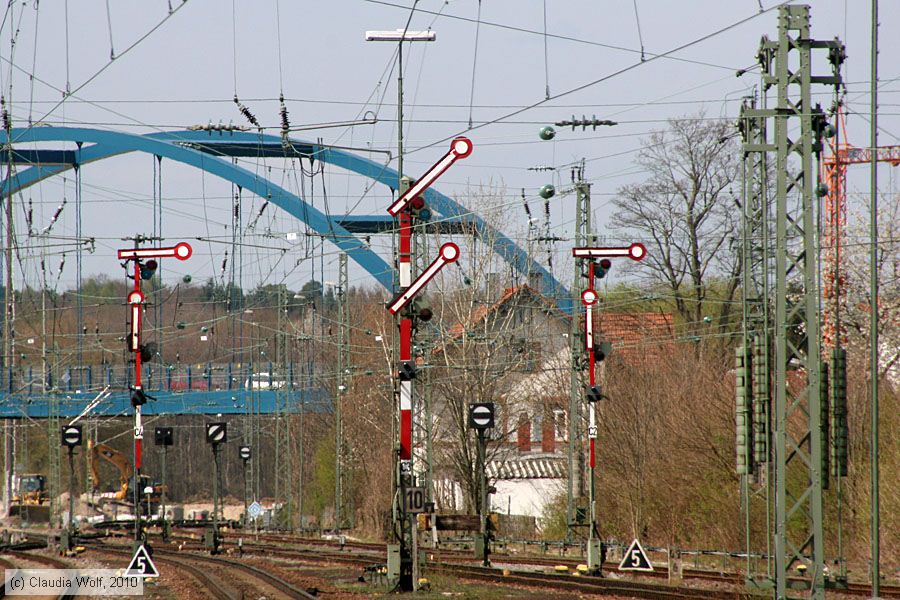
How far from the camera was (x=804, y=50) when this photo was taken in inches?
689

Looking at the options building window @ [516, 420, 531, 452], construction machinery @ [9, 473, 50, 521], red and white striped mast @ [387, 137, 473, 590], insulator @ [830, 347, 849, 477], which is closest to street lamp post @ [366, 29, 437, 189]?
red and white striped mast @ [387, 137, 473, 590]

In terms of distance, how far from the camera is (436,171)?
64.0ft

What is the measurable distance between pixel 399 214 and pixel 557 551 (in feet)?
71.0

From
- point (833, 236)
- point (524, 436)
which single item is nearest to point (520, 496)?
point (524, 436)

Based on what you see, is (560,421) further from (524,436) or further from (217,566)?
(217,566)

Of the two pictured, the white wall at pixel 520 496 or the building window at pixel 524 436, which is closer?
the building window at pixel 524 436

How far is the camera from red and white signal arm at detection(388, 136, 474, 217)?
18906mm

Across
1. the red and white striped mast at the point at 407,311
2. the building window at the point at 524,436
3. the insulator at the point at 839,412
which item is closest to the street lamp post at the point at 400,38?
the red and white striped mast at the point at 407,311

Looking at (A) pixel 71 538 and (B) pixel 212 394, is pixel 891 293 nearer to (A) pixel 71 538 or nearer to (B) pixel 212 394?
(A) pixel 71 538

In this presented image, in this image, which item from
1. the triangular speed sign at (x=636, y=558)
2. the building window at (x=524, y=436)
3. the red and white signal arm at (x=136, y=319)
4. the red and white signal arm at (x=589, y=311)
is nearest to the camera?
the red and white signal arm at (x=136, y=319)

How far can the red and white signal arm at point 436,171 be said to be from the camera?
18906mm

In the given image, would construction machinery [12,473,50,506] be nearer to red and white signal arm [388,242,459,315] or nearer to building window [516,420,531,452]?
building window [516,420,531,452]

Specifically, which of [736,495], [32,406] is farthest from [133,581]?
[32,406]

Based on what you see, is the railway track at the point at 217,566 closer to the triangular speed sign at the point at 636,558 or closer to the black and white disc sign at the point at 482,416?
the black and white disc sign at the point at 482,416
